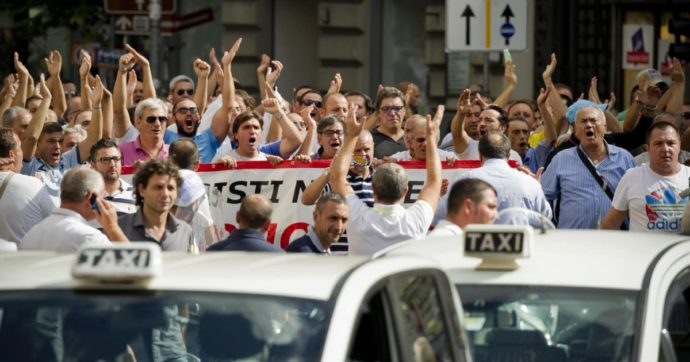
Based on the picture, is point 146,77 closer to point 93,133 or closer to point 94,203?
point 93,133

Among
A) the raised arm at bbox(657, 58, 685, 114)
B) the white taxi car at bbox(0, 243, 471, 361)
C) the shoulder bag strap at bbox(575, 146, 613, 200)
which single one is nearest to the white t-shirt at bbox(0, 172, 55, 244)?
the shoulder bag strap at bbox(575, 146, 613, 200)

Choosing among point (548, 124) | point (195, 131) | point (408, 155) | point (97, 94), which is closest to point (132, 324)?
point (408, 155)

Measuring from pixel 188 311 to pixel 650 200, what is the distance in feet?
20.9

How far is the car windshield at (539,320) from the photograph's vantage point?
675 centimetres

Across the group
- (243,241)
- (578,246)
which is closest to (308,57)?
(243,241)

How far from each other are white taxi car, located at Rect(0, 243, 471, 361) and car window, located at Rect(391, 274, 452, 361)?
93 mm

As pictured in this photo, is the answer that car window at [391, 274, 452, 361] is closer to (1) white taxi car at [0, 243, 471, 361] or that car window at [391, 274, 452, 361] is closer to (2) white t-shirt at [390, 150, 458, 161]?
(1) white taxi car at [0, 243, 471, 361]

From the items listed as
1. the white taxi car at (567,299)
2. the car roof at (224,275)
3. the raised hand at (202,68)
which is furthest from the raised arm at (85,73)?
the car roof at (224,275)

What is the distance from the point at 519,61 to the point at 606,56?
137 centimetres

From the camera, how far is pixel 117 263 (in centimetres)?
512

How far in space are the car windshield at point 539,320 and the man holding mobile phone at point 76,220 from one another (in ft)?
7.78

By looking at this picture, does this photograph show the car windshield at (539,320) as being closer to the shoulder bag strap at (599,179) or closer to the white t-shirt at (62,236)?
the white t-shirt at (62,236)

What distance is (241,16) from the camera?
2566 centimetres

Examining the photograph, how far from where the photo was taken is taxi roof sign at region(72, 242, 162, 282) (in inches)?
201
